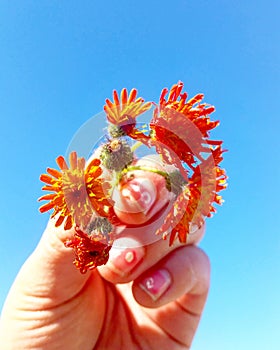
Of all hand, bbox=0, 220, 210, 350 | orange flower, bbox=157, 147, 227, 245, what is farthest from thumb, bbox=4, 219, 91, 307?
orange flower, bbox=157, 147, 227, 245

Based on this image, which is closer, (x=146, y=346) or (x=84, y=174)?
(x=84, y=174)

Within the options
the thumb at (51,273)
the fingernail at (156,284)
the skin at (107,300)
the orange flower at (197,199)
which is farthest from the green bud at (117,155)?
the fingernail at (156,284)

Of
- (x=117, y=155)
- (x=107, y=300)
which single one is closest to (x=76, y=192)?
(x=117, y=155)

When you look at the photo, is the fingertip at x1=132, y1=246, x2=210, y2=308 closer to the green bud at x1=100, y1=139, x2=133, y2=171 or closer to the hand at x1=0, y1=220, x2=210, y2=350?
the hand at x1=0, y1=220, x2=210, y2=350

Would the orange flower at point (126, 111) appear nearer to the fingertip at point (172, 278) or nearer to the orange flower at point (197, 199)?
the orange flower at point (197, 199)

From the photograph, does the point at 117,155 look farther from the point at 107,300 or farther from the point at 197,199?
the point at 107,300

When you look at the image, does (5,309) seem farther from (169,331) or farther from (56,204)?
(56,204)

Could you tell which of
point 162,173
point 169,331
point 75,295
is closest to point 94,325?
point 75,295

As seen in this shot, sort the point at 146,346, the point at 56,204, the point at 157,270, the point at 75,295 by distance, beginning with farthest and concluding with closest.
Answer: the point at 146,346, the point at 75,295, the point at 157,270, the point at 56,204
